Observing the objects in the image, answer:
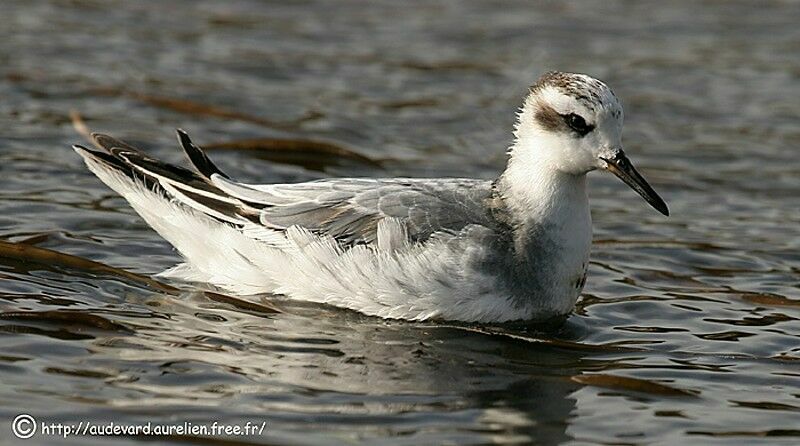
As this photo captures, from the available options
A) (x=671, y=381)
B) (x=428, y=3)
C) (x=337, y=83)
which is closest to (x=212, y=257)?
(x=671, y=381)

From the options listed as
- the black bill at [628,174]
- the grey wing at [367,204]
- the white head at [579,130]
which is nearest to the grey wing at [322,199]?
the grey wing at [367,204]

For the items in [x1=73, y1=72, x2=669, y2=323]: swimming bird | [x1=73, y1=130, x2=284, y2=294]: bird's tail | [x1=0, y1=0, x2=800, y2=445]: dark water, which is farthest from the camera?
[x1=73, y1=130, x2=284, y2=294]: bird's tail

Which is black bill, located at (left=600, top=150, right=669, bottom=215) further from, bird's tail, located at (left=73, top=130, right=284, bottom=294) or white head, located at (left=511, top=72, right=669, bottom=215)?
bird's tail, located at (left=73, top=130, right=284, bottom=294)

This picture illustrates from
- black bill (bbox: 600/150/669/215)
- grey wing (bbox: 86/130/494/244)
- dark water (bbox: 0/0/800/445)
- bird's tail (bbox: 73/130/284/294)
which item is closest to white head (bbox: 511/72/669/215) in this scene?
black bill (bbox: 600/150/669/215)

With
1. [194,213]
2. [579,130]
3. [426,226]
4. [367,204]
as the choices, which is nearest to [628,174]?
[579,130]

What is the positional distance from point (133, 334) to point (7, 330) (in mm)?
692

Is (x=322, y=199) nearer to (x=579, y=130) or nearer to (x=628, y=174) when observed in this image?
(x=579, y=130)

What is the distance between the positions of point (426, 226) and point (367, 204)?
1.38 feet

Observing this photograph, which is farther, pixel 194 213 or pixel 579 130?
pixel 194 213

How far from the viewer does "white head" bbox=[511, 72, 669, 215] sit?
8.87 meters

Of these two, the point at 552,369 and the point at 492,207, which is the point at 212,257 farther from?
the point at 552,369

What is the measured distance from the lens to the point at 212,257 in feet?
30.8

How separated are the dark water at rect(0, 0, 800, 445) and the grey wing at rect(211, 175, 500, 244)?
0.56m

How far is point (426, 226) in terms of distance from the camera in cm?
880
